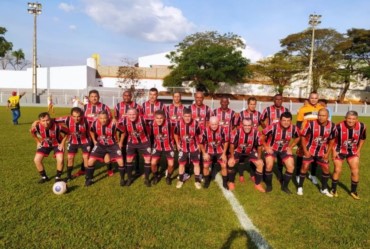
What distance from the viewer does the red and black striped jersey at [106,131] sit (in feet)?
20.8

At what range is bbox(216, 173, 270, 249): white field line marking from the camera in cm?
410

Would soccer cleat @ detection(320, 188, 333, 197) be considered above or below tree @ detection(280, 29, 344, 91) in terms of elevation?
below

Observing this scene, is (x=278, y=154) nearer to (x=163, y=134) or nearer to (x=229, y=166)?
(x=229, y=166)

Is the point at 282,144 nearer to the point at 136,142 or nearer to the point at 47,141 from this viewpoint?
the point at 136,142

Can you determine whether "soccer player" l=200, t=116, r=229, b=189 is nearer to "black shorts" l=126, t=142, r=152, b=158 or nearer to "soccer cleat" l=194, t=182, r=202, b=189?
"soccer cleat" l=194, t=182, r=202, b=189

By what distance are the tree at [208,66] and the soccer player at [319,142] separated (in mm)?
35748

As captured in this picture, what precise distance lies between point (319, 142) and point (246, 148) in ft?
4.76

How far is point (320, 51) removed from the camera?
41875 millimetres

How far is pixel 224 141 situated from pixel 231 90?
45099 millimetres

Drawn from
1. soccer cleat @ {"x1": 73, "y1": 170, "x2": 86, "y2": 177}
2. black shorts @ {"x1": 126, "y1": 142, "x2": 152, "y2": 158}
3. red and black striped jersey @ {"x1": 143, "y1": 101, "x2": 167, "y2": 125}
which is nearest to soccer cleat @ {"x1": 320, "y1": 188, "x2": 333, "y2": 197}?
black shorts @ {"x1": 126, "y1": 142, "x2": 152, "y2": 158}

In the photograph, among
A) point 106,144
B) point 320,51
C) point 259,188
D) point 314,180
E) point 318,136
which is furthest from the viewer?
point 320,51

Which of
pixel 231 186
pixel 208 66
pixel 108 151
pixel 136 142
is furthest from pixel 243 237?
pixel 208 66

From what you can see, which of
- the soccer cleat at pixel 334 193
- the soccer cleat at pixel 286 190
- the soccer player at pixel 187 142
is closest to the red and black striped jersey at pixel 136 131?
the soccer player at pixel 187 142

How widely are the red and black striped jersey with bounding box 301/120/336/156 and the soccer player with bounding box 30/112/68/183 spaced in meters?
5.15
